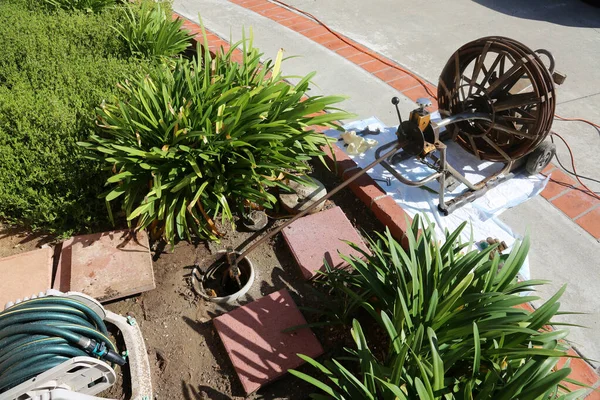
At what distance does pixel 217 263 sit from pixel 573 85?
3.69 meters

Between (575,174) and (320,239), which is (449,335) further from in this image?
(575,174)

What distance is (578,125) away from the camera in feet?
11.2

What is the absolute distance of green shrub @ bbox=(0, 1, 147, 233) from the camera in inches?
88.9

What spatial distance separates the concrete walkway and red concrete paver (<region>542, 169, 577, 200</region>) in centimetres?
8

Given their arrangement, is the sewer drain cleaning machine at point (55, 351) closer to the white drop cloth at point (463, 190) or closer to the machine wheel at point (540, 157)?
the white drop cloth at point (463, 190)

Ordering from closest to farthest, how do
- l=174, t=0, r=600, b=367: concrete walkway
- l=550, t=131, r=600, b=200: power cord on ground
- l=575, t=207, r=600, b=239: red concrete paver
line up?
l=174, t=0, r=600, b=367: concrete walkway → l=575, t=207, r=600, b=239: red concrete paver → l=550, t=131, r=600, b=200: power cord on ground

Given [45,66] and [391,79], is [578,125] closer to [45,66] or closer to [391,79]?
[391,79]

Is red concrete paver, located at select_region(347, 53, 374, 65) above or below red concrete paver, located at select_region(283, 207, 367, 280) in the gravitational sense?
above

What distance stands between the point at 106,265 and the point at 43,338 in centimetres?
70

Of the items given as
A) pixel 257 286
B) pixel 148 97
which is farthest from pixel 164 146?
pixel 257 286

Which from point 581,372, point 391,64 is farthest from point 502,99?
point 391,64

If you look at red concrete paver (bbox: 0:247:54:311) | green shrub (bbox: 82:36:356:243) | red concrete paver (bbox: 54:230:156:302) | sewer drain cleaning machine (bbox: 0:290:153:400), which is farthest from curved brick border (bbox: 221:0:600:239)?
red concrete paver (bbox: 0:247:54:311)

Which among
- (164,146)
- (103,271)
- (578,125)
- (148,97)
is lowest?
(103,271)

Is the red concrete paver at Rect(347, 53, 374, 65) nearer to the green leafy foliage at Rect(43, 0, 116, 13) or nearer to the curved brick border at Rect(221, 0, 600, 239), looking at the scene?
the curved brick border at Rect(221, 0, 600, 239)
